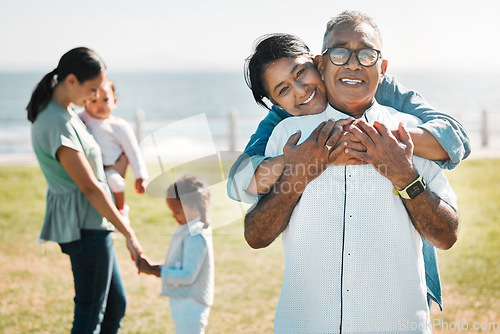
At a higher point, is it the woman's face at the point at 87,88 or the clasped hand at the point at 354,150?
the woman's face at the point at 87,88

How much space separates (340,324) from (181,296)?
4.75ft

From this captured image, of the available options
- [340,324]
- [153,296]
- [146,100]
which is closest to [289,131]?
[340,324]

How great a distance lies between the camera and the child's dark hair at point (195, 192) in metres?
3.36

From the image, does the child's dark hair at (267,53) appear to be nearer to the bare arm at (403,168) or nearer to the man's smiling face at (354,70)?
the man's smiling face at (354,70)

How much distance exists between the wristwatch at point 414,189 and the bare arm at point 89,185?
6.01 ft

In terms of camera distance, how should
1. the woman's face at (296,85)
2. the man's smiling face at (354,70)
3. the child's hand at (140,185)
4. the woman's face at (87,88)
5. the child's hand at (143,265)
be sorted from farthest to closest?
the child's hand at (140,185) → the woman's face at (87,88) → the child's hand at (143,265) → the woman's face at (296,85) → the man's smiling face at (354,70)

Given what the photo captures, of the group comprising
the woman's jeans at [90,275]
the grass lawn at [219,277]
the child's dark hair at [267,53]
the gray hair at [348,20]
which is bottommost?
the grass lawn at [219,277]

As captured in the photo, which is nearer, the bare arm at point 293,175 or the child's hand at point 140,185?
the bare arm at point 293,175

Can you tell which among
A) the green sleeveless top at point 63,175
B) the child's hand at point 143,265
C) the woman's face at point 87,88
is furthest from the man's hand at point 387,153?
the woman's face at point 87,88

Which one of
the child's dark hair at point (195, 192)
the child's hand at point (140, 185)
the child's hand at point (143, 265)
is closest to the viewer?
the child's hand at point (143, 265)

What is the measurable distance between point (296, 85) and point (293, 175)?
0.46 metres

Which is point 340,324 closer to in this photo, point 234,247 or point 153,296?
point 153,296

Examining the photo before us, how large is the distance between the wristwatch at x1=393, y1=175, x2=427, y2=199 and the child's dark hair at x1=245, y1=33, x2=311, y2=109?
754 millimetres

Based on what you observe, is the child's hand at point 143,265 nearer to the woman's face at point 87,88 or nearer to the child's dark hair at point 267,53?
the woman's face at point 87,88
